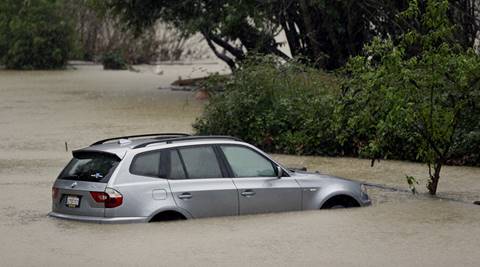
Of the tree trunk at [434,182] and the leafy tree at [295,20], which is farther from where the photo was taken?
the leafy tree at [295,20]

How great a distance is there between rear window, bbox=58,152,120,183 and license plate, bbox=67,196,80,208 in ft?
0.83

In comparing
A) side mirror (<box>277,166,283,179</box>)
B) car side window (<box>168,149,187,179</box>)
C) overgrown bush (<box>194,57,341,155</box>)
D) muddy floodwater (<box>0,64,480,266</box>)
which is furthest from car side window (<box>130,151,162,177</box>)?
overgrown bush (<box>194,57,341,155</box>)

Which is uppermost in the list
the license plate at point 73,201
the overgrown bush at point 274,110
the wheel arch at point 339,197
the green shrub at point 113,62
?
the green shrub at point 113,62

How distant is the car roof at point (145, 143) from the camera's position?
1439 cm

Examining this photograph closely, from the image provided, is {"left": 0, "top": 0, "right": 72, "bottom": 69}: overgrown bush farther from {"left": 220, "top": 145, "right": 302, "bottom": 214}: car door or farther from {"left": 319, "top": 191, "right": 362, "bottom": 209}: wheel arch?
{"left": 220, "top": 145, "right": 302, "bottom": 214}: car door

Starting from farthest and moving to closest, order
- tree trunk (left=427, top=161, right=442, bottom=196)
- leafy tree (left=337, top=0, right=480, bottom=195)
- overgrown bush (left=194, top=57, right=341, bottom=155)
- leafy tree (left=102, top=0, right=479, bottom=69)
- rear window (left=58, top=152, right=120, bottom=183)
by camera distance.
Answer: leafy tree (left=102, top=0, right=479, bottom=69), overgrown bush (left=194, top=57, right=341, bottom=155), tree trunk (left=427, top=161, right=442, bottom=196), leafy tree (left=337, top=0, right=480, bottom=195), rear window (left=58, top=152, right=120, bottom=183)

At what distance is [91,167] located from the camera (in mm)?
14406

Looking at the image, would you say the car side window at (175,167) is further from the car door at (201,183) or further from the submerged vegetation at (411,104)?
the submerged vegetation at (411,104)

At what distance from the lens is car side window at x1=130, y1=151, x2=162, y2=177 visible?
558 inches

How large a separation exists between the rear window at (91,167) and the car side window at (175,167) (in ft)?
2.33

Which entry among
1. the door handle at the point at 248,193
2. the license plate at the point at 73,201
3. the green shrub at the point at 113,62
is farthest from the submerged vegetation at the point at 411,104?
the green shrub at the point at 113,62

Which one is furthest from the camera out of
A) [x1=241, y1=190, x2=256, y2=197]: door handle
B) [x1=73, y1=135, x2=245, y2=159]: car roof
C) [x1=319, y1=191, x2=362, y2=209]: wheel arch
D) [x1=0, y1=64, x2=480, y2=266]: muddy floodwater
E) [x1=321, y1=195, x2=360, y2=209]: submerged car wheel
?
[x1=321, y1=195, x2=360, y2=209]: submerged car wheel

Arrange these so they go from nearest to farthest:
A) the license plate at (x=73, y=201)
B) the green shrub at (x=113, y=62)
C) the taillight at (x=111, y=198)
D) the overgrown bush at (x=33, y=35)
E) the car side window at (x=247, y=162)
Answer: the taillight at (x=111, y=198)
the license plate at (x=73, y=201)
the car side window at (x=247, y=162)
the overgrown bush at (x=33, y=35)
the green shrub at (x=113, y=62)

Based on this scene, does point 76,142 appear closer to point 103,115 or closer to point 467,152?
point 103,115
